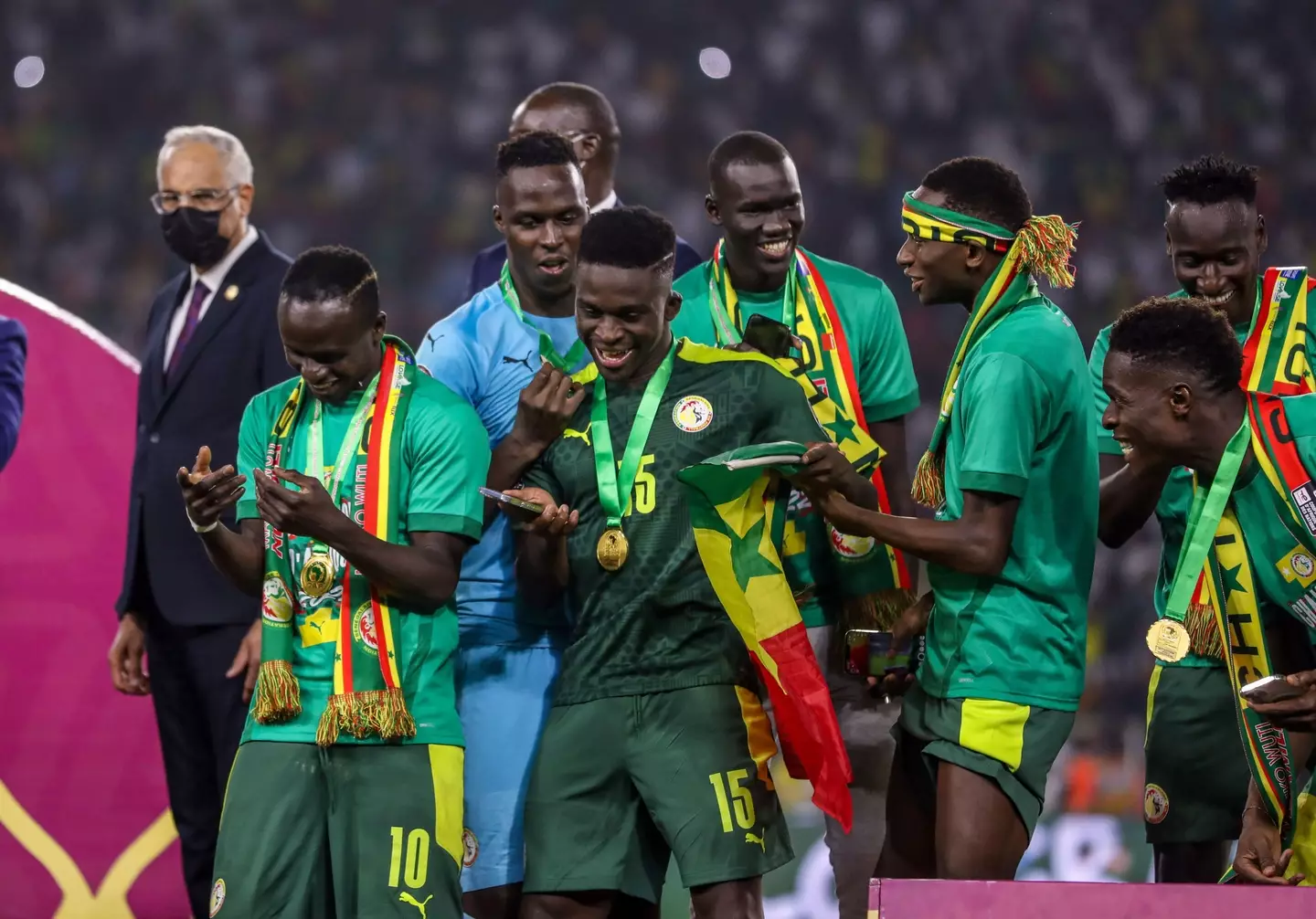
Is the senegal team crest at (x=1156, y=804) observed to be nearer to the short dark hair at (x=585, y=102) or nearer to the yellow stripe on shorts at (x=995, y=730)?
the yellow stripe on shorts at (x=995, y=730)

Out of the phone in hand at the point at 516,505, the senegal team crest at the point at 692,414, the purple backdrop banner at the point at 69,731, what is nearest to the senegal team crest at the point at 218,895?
the phone in hand at the point at 516,505

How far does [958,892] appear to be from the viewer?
270cm

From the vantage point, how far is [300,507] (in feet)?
10.6

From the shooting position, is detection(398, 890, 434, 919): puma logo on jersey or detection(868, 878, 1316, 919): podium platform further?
detection(398, 890, 434, 919): puma logo on jersey

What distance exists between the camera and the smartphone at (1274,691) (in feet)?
9.90

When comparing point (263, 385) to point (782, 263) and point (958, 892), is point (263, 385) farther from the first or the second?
point (958, 892)

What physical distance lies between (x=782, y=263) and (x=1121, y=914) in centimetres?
192

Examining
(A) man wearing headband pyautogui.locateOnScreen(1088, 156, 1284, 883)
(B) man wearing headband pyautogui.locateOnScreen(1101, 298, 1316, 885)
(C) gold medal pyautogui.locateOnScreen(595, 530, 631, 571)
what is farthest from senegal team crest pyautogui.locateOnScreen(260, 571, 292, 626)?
(A) man wearing headband pyautogui.locateOnScreen(1088, 156, 1284, 883)

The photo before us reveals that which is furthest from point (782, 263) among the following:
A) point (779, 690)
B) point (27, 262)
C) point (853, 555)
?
point (27, 262)

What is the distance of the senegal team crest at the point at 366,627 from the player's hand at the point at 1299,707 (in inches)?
63.0

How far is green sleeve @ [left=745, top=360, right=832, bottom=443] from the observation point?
353 cm

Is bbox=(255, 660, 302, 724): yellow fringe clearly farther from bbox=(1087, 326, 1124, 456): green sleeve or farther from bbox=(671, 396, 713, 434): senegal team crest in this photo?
bbox=(1087, 326, 1124, 456): green sleeve

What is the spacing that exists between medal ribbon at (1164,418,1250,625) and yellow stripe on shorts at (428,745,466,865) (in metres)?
1.39

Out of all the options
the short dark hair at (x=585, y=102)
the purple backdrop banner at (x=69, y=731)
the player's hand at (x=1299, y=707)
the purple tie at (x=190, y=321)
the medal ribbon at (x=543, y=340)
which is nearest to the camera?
the player's hand at (x=1299, y=707)
